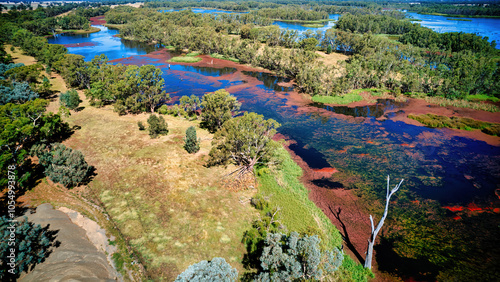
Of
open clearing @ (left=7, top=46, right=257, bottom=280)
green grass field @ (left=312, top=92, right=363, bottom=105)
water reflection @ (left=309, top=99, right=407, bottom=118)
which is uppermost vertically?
green grass field @ (left=312, top=92, right=363, bottom=105)

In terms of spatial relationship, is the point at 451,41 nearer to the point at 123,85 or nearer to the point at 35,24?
the point at 123,85

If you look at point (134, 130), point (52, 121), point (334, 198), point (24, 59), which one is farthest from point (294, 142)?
point (24, 59)

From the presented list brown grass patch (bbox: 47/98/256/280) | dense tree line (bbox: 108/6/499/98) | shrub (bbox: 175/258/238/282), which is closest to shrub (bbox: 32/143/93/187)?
brown grass patch (bbox: 47/98/256/280)

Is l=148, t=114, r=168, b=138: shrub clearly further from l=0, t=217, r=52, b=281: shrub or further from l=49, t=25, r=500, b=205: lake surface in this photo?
l=0, t=217, r=52, b=281: shrub

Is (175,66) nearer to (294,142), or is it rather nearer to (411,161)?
(294,142)

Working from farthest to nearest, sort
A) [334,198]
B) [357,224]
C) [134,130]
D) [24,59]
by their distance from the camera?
[24,59] → [134,130] → [334,198] → [357,224]

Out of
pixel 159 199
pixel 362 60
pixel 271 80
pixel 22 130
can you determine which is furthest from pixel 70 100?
pixel 362 60

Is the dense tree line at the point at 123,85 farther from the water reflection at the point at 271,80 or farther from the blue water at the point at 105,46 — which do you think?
the blue water at the point at 105,46
